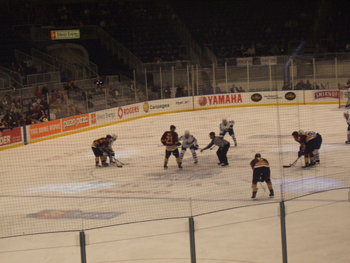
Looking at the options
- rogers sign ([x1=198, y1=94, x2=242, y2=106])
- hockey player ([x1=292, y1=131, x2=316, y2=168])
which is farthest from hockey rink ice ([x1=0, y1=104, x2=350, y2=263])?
rogers sign ([x1=198, y1=94, x2=242, y2=106])

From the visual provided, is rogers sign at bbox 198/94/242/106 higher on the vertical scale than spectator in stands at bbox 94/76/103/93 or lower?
lower

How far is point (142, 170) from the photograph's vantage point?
13.4 m

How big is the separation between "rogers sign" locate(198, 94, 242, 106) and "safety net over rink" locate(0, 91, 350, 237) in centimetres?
243

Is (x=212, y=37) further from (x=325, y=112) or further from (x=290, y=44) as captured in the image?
(x=325, y=112)

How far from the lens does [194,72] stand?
85.3ft

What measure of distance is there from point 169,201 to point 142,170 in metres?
3.28

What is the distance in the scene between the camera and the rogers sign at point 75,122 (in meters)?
19.7

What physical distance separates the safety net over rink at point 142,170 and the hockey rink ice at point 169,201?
0.11ft

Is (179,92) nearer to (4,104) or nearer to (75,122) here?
(75,122)

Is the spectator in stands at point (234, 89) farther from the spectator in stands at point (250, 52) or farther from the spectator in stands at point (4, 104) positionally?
the spectator in stands at point (4, 104)

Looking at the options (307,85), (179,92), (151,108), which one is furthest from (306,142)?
(179,92)

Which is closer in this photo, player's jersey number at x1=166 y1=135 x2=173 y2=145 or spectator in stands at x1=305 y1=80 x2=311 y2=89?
player's jersey number at x1=166 y1=135 x2=173 y2=145

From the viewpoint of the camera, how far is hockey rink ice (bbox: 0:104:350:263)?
6.98 m

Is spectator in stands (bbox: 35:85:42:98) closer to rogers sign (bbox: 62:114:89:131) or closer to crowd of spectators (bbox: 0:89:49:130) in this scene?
crowd of spectators (bbox: 0:89:49:130)
